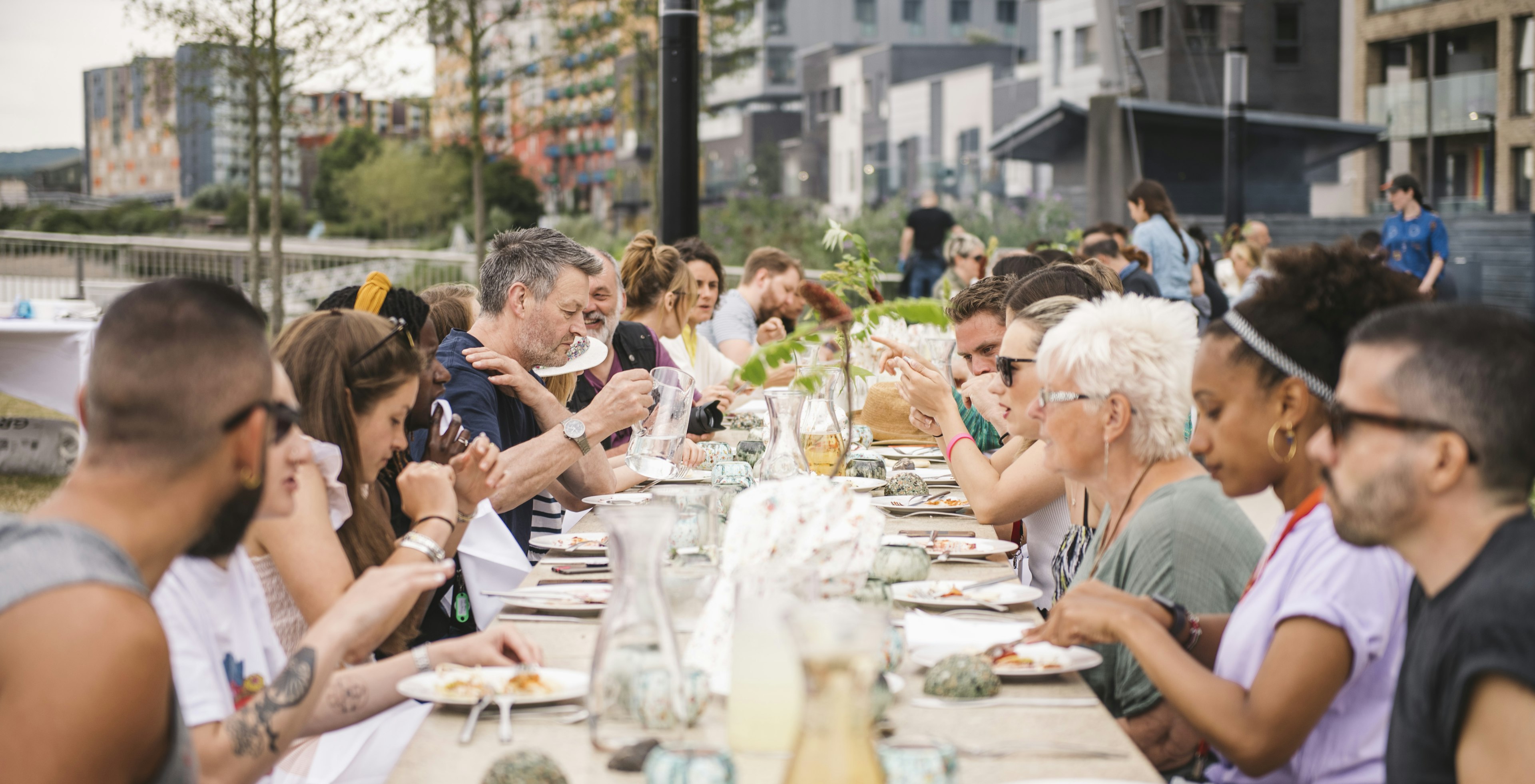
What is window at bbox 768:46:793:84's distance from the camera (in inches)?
2087

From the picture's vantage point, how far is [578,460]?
3.71 meters

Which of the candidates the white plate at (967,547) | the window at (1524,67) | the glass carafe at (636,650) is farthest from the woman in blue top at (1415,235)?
the window at (1524,67)

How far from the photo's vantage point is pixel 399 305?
2.96 metres

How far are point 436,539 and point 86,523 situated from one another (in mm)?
942

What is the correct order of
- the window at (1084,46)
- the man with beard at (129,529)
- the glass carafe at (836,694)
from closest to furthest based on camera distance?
the glass carafe at (836,694), the man with beard at (129,529), the window at (1084,46)

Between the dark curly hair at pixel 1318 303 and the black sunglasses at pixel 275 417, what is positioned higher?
the dark curly hair at pixel 1318 303

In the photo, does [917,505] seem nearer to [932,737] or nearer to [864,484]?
[864,484]

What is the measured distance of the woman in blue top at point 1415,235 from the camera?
13039 millimetres

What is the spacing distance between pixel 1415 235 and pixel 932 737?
1325 cm

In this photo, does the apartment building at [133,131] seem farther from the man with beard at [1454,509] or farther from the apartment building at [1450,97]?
the apartment building at [1450,97]

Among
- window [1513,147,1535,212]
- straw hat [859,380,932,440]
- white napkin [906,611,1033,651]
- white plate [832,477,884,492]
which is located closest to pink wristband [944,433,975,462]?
white plate [832,477,884,492]

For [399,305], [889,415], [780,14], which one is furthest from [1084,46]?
[399,305]

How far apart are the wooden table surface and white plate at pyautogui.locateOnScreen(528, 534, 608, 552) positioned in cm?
102

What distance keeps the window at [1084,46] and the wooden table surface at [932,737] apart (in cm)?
3326
